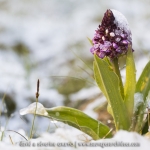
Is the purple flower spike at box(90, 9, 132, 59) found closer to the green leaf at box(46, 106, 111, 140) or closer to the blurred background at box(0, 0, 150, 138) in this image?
the green leaf at box(46, 106, 111, 140)

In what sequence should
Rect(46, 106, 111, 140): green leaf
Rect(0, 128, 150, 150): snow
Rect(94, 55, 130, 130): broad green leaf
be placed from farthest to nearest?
Rect(46, 106, 111, 140): green leaf → Rect(94, 55, 130, 130): broad green leaf → Rect(0, 128, 150, 150): snow

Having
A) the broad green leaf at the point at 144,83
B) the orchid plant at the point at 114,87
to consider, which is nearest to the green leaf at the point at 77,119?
the orchid plant at the point at 114,87

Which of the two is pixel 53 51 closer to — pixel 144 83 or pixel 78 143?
pixel 144 83

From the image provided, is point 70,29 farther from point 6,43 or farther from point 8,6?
point 8,6

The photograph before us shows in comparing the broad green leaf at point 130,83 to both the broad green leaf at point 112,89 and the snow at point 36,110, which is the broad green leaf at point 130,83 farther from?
the snow at point 36,110

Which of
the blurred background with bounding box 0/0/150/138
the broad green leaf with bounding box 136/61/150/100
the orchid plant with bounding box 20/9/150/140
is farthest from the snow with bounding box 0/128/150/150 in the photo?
the blurred background with bounding box 0/0/150/138

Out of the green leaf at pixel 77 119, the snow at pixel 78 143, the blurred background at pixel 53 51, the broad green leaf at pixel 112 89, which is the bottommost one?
the snow at pixel 78 143

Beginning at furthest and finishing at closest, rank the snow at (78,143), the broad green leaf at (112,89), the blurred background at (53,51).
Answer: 1. the blurred background at (53,51)
2. the broad green leaf at (112,89)
3. the snow at (78,143)
